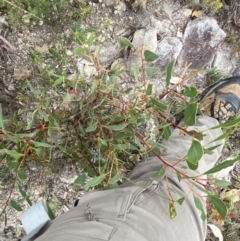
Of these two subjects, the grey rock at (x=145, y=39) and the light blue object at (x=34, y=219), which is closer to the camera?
the light blue object at (x=34, y=219)

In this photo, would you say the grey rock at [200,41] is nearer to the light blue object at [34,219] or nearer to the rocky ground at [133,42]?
the rocky ground at [133,42]

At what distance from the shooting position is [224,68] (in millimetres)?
2535

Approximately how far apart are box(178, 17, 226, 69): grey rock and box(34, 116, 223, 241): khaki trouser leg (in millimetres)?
806

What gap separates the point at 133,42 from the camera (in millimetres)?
2248

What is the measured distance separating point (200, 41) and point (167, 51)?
25 centimetres

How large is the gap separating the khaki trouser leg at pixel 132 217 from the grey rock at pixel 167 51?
0.71 meters

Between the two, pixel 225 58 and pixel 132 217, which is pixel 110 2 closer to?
pixel 225 58

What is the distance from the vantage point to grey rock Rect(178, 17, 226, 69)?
7.87 ft

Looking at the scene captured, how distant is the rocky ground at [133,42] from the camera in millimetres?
2053

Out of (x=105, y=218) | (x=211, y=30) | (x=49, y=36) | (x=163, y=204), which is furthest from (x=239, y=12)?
(x=105, y=218)

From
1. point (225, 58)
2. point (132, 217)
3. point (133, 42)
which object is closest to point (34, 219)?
point (132, 217)

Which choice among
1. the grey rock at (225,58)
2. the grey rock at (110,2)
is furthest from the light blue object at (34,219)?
the grey rock at (225,58)

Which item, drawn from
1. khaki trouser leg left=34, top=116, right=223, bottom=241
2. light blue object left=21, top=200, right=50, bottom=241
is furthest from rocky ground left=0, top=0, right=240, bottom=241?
khaki trouser leg left=34, top=116, right=223, bottom=241

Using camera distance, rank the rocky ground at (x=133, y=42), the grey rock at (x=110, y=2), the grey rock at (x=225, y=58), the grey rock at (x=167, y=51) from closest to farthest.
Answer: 1. the rocky ground at (x=133, y=42)
2. the grey rock at (x=110, y=2)
3. the grey rock at (x=167, y=51)
4. the grey rock at (x=225, y=58)
